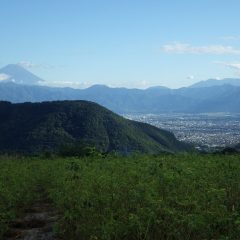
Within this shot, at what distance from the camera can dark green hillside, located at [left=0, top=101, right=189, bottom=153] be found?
123m

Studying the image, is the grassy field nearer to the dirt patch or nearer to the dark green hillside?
the dirt patch

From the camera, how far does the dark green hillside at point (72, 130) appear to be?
12312cm

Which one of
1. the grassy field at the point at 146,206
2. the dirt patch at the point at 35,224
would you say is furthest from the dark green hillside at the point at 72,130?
the grassy field at the point at 146,206

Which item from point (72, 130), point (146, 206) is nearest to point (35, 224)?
point (146, 206)

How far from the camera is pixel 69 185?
52.4 feet

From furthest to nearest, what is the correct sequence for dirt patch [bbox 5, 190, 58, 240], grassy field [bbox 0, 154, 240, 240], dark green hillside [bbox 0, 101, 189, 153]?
1. dark green hillside [bbox 0, 101, 189, 153]
2. dirt patch [bbox 5, 190, 58, 240]
3. grassy field [bbox 0, 154, 240, 240]

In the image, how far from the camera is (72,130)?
5428 inches

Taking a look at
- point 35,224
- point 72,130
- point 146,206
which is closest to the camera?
point 146,206

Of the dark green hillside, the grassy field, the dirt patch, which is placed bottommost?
the dark green hillside

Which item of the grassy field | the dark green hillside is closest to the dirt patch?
the grassy field

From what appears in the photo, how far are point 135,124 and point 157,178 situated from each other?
146802mm

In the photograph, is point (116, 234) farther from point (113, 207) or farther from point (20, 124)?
point (20, 124)

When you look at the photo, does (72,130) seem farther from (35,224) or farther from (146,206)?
(146,206)

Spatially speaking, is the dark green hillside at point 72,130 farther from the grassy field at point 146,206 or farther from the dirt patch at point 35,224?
the grassy field at point 146,206
